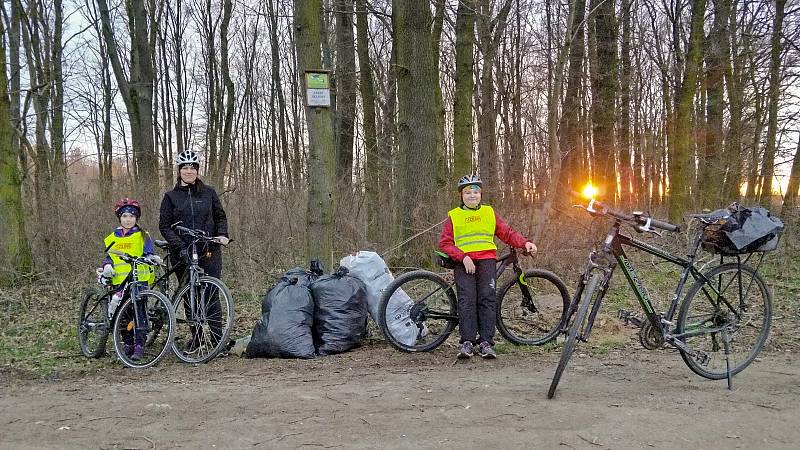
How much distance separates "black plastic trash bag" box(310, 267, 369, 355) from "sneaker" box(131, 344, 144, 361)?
161cm

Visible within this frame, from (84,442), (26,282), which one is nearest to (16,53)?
(26,282)

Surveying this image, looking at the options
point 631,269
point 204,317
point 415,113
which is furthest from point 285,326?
point 415,113

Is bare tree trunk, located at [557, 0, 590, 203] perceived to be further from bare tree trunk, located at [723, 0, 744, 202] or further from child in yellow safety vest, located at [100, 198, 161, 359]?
child in yellow safety vest, located at [100, 198, 161, 359]

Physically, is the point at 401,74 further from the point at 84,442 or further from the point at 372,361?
the point at 84,442

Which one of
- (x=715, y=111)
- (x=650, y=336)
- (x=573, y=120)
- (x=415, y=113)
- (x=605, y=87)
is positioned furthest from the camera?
(x=715, y=111)

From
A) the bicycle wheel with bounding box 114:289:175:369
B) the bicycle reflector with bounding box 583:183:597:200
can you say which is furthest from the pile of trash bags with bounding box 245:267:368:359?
the bicycle reflector with bounding box 583:183:597:200

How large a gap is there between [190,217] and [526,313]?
3542 millimetres

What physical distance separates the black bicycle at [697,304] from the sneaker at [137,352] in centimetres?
386

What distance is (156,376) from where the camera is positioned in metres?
5.33

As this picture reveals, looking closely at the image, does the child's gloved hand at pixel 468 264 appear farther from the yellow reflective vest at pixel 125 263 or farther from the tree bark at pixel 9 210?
the tree bark at pixel 9 210

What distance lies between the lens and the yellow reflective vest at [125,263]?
19.7 ft

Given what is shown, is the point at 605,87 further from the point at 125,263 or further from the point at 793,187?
the point at 125,263

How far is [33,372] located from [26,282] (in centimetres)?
447

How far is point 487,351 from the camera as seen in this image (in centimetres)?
558
